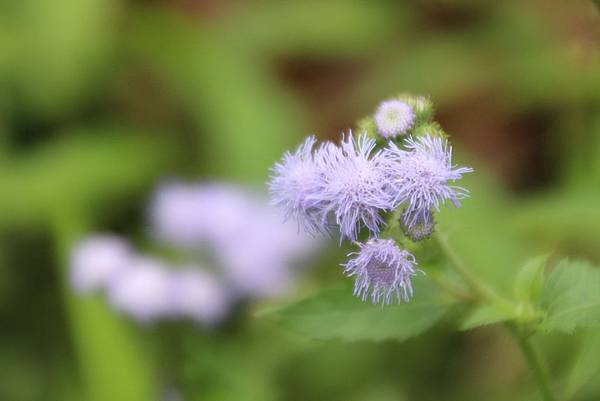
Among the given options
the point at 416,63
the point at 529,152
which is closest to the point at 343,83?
the point at 416,63

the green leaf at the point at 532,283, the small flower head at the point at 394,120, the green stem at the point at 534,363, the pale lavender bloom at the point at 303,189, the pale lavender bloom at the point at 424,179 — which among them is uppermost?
the small flower head at the point at 394,120

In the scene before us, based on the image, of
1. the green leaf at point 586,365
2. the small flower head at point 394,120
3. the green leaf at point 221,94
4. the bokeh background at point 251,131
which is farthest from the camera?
the green leaf at point 221,94

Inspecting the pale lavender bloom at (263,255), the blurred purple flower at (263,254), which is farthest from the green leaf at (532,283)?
the blurred purple flower at (263,254)

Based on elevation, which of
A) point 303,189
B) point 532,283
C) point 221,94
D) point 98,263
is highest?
point 221,94

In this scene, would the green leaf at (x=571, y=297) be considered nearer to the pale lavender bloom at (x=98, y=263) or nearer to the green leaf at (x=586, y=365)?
the green leaf at (x=586, y=365)

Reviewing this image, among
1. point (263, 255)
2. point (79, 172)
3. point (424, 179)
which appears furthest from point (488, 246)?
point (79, 172)

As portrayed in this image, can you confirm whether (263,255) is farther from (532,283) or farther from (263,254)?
(532,283)
